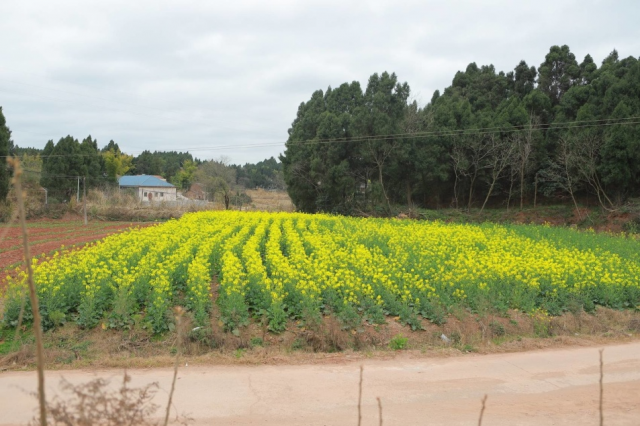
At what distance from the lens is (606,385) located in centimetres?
654

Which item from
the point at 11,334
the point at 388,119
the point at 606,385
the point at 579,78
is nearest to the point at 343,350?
the point at 606,385

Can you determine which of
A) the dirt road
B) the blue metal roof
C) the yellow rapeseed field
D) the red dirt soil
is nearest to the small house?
the blue metal roof

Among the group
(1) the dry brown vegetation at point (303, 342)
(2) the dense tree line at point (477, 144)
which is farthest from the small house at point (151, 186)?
(1) the dry brown vegetation at point (303, 342)

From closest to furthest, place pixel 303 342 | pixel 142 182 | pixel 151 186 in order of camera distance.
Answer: pixel 303 342 → pixel 151 186 → pixel 142 182

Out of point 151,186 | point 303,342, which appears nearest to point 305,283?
point 303,342

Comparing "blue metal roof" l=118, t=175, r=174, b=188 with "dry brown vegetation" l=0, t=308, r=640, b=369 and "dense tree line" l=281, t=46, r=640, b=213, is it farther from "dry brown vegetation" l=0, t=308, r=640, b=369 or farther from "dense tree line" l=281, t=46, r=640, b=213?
"dry brown vegetation" l=0, t=308, r=640, b=369

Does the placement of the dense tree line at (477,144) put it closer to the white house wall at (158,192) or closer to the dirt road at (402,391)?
the dirt road at (402,391)

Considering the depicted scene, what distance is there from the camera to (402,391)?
244 inches

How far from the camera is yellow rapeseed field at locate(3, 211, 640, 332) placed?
8922 mm

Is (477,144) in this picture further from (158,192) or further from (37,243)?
(158,192)

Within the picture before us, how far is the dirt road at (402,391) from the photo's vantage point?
5359mm

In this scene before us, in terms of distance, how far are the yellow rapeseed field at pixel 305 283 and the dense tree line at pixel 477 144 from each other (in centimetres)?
1770

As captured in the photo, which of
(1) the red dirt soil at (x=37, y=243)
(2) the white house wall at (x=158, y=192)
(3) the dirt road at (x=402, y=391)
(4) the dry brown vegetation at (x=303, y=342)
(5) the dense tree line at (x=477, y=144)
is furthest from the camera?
(2) the white house wall at (x=158, y=192)

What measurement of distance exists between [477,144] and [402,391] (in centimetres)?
3181
